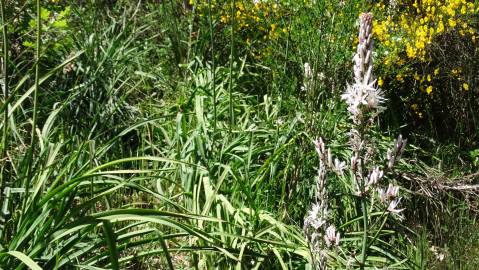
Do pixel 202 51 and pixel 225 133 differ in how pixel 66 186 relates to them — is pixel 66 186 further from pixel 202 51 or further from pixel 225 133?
pixel 202 51

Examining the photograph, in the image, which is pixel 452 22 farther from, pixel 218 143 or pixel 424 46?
pixel 218 143

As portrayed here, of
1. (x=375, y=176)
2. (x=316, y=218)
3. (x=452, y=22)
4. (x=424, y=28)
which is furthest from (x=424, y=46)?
(x=375, y=176)

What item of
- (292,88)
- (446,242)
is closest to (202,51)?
(292,88)

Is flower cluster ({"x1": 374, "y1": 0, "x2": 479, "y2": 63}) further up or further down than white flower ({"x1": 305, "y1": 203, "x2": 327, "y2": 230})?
further up

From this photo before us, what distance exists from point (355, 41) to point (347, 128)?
682 millimetres

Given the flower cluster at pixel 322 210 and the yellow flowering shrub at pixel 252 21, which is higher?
the yellow flowering shrub at pixel 252 21

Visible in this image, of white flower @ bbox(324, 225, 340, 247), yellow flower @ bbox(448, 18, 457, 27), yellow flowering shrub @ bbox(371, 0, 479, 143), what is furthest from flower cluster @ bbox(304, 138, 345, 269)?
yellow flower @ bbox(448, 18, 457, 27)

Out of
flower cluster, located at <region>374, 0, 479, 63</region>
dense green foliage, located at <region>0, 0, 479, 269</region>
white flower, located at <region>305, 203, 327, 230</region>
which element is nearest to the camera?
white flower, located at <region>305, 203, 327, 230</region>

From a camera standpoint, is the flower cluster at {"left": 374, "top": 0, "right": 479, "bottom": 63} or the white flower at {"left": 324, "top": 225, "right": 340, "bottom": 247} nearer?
A: the white flower at {"left": 324, "top": 225, "right": 340, "bottom": 247}

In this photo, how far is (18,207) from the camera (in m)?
2.98

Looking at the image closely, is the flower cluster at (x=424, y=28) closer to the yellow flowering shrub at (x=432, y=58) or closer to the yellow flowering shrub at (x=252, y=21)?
the yellow flowering shrub at (x=432, y=58)

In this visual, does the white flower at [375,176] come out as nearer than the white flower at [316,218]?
Yes

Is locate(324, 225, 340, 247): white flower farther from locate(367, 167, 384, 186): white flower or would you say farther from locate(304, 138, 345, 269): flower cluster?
locate(367, 167, 384, 186): white flower

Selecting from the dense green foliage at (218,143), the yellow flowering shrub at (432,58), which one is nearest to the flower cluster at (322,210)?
the dense green foliage at (218,143)
